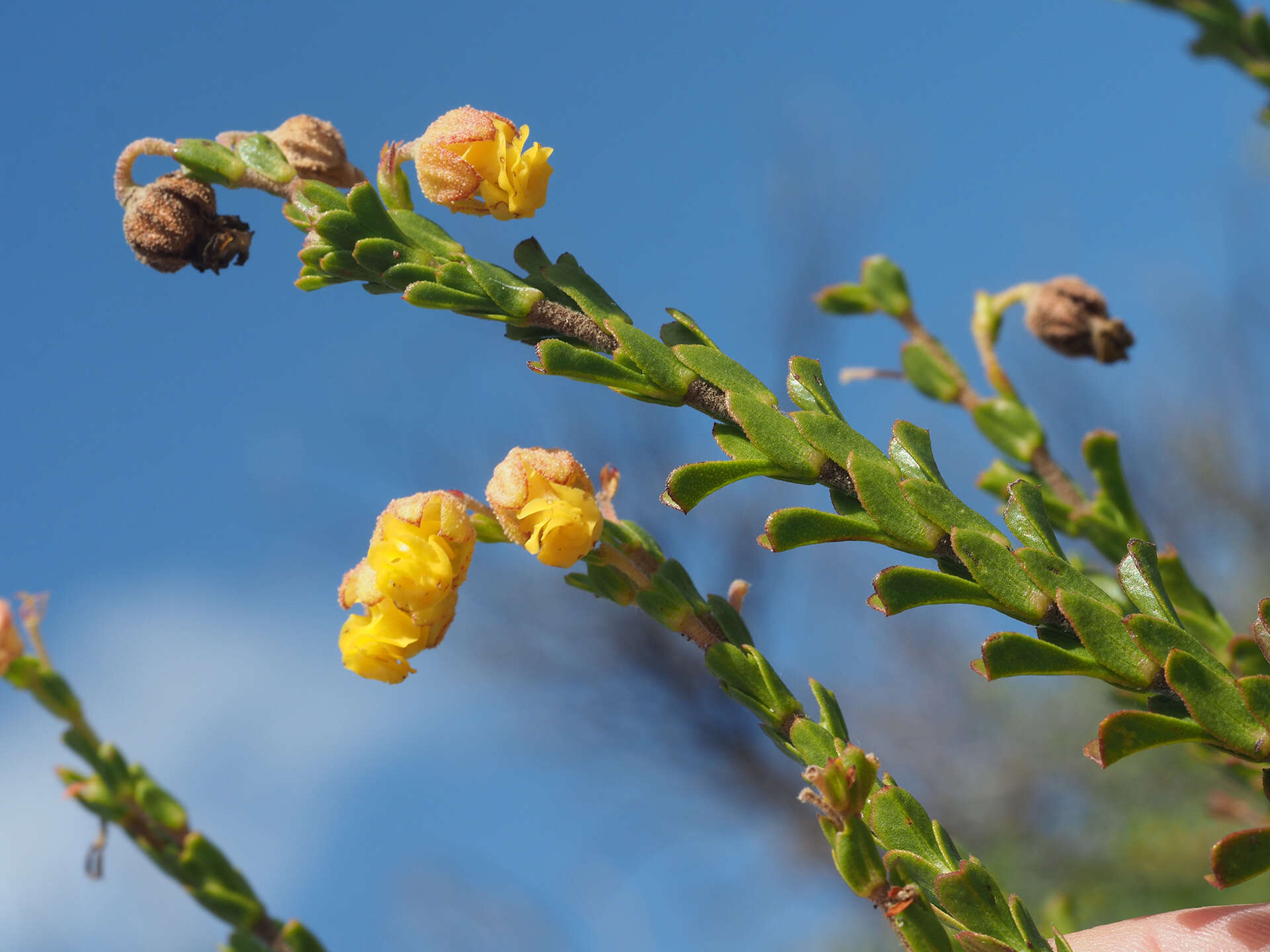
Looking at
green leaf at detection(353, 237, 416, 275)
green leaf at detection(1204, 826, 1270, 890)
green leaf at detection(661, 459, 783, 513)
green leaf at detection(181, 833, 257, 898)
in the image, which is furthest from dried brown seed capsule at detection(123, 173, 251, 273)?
green leaf at detection(1204, 826, 1270, 890)

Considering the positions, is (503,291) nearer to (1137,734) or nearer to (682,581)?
(682,581)

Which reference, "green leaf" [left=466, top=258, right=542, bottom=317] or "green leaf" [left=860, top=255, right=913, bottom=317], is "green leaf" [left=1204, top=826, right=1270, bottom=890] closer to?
"green leaf" [left=466, top=258, right=542, bottom=317]

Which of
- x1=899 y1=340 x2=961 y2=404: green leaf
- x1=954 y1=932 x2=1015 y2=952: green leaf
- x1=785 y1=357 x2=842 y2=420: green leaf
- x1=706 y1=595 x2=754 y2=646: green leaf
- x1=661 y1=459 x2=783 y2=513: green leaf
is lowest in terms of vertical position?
x1=954 y1=932 x2=1015 y2=952: green leaf

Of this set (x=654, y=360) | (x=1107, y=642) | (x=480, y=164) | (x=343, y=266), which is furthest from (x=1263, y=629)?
(x=343, y=266)

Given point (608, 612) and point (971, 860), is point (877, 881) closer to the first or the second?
point (971, 860)

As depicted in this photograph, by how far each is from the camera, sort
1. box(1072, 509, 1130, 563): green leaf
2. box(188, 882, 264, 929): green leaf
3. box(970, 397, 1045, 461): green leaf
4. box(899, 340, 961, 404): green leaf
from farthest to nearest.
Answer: box(899, 340, 961, 404): green leaf < box(970, 397, 1045, 461): green leaf < box(1072, 509, 1130, 563): green leaf < box(188, 882, 264, 929): green leaf

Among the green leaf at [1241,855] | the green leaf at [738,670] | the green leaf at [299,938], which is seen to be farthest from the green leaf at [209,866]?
the green leaf at [1241,855]
